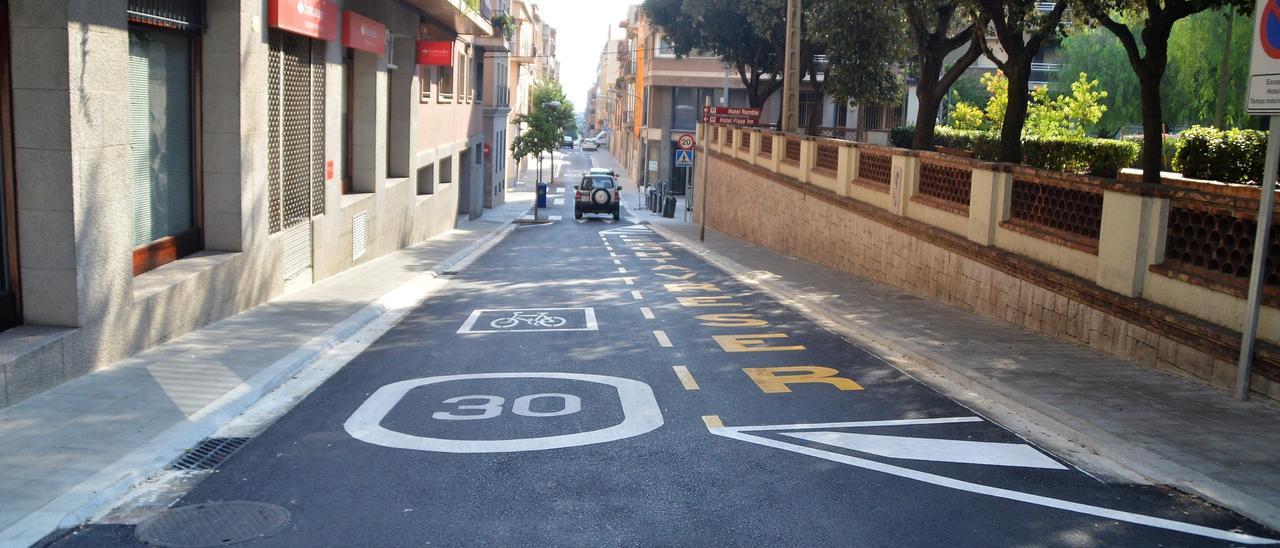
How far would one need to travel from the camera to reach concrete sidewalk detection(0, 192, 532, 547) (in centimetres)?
642

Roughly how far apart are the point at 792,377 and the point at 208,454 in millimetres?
5227

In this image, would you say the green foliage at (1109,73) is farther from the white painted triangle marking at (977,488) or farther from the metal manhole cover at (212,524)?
the metal manhole cover at (212,524)

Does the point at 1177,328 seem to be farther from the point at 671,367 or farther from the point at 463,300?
the point at 463,300

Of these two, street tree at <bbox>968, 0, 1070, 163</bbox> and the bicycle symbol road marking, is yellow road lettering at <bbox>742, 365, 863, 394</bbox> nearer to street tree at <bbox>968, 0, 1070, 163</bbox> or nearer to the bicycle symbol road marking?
the bicycle symbol road marking

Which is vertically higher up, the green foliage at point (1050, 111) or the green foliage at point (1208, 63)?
the green foliage at point (1208, 63)

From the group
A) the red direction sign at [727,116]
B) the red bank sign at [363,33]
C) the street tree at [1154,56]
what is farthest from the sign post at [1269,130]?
the red direction sign at [727,116]

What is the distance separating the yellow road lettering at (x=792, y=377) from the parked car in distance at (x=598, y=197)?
3724 cm

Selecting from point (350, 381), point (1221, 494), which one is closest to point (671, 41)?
point (350, 381)

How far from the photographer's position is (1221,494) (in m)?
6.79

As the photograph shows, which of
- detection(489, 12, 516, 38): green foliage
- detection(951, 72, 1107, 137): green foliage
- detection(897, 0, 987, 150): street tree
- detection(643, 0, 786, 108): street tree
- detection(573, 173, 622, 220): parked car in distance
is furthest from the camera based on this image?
detection(573, 173, 622, 220): parked car in distance

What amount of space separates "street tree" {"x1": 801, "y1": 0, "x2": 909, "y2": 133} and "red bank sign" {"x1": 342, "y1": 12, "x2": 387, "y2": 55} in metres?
14.1

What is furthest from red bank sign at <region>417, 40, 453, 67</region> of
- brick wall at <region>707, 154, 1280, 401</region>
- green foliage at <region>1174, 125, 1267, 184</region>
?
green foliage at <region>1174, 125, 1267, 184</region>

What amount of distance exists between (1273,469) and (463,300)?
1151 cm

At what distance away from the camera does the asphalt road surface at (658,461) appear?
239 inches
